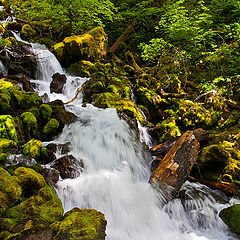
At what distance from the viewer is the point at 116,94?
9.57m

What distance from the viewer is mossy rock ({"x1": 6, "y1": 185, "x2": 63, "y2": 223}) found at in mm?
2596

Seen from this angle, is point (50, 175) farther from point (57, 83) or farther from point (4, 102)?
point (57, 83)

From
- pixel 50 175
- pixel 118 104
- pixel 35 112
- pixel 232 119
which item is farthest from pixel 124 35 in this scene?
pixel 50 175

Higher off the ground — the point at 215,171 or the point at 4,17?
the point at 4,17

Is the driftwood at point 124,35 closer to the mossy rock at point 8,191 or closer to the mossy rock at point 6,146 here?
the mossy rock at point 6,146

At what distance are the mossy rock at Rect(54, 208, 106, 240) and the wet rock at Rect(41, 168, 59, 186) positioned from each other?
1.34 metres

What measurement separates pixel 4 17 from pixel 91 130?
A: 50.3 feet

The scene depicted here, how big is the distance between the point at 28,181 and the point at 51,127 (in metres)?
2.98

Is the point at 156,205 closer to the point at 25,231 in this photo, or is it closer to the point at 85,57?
the point at 25,231

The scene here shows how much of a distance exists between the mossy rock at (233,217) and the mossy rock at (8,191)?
4038 mm

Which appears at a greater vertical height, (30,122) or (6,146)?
(6,146)

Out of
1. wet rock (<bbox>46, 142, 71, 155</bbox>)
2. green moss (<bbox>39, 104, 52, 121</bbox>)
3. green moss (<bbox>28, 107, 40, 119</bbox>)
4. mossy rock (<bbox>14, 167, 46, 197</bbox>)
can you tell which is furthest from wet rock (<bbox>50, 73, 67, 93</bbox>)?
mossy rock (<bbox>14, 167, 46, 197</bbox>)

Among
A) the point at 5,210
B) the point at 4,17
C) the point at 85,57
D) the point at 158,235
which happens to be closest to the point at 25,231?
the point at 5,210

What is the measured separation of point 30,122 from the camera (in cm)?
534
